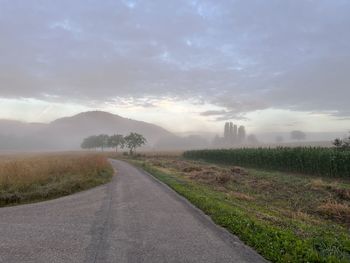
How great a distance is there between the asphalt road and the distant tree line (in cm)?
8457

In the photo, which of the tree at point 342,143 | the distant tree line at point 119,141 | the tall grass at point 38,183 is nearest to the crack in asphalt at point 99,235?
the tall grass at point 38,183

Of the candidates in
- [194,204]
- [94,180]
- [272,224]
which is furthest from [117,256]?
[94,180]

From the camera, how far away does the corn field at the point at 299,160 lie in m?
31.1

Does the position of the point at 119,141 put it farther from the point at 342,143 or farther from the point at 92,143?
the point at 342,143

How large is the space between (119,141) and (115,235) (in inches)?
5552

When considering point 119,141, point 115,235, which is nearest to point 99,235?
point 115,235

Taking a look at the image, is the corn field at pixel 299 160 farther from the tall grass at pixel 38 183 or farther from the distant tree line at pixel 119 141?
the distant tree line at pixel 119 141

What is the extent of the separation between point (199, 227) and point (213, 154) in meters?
57.9

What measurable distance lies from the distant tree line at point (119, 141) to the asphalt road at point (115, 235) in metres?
84.6

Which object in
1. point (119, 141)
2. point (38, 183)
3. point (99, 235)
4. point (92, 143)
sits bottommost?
point (99, 235)

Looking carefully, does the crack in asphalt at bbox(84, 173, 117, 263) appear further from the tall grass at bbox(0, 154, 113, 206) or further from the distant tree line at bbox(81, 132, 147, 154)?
the distant tree line at bbox(81, 132, 147, 154)

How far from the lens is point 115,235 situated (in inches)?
335

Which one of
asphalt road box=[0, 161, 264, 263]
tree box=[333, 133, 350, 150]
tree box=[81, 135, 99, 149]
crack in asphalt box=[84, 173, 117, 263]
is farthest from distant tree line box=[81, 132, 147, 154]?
crack in asphalt box=[84, 173, 117, 263]

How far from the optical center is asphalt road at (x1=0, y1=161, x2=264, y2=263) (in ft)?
22.4
